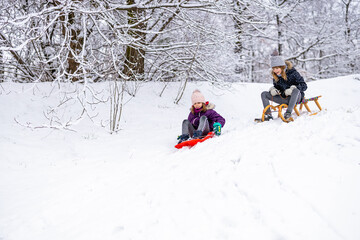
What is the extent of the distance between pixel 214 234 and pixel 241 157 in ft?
3.39

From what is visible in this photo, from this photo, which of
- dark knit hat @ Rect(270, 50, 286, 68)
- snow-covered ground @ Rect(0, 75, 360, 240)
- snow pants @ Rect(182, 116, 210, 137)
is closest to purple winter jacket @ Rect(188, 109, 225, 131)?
snow pants @ Rect(182, 116, 210, 137)

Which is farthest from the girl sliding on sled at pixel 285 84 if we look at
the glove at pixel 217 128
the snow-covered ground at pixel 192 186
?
the glove at pixel 217 128

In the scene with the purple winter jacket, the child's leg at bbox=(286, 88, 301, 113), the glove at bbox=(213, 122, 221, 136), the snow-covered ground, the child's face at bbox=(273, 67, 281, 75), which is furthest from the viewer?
the purple winter jacket

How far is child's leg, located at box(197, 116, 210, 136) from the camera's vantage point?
410cm

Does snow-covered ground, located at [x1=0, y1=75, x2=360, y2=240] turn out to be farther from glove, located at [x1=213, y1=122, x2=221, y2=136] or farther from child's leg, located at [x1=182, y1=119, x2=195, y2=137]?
glove, located at [x1=213, y1=122, x2=221, y2=136]

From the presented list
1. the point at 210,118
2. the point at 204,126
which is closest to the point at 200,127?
the point at 204,126

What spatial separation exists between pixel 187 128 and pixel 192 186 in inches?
78.9

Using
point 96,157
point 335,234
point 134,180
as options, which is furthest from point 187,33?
point 335,234

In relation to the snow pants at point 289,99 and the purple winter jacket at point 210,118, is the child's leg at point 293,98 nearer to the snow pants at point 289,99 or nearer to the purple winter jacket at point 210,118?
the snow pants at point 289,99

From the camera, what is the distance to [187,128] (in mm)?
4180

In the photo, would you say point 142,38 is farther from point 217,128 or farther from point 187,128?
point 217,128

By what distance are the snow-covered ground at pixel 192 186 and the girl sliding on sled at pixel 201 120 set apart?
52 centimetres

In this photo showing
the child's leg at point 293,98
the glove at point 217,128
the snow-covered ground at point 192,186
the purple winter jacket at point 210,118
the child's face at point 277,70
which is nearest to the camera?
the snow-covered ground at point 192,186

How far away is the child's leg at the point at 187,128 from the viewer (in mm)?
4137
